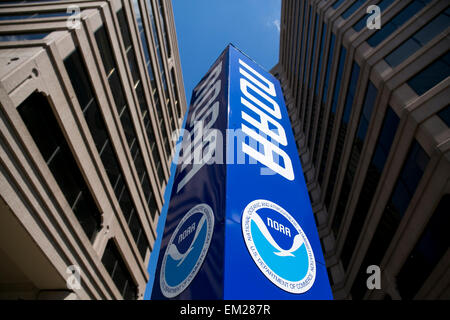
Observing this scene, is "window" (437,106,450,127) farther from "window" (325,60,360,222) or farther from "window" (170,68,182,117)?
"window" (170,68,182,117)

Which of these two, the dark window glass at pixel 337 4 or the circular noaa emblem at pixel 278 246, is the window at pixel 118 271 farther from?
the dark window glass at pixel 337 4

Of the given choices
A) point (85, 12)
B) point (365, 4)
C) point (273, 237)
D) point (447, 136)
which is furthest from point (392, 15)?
point (273, 237)

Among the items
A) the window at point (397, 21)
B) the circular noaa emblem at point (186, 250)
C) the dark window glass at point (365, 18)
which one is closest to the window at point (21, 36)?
the circular noaa emblem at point (186, 250)

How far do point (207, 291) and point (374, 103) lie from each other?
14.2m

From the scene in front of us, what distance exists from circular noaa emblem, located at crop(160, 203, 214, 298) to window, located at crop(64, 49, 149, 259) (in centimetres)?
846

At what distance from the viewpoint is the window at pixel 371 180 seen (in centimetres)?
1283

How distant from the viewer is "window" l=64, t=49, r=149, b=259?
10195mm

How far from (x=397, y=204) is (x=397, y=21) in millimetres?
9555

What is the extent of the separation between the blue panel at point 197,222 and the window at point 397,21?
40.8 feet

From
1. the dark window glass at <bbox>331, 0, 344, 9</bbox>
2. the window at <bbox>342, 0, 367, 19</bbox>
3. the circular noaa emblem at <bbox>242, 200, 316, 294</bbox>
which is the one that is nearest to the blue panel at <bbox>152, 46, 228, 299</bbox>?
the circular noaa emblem at <bbox>242, 200, 316, 294</bbox>

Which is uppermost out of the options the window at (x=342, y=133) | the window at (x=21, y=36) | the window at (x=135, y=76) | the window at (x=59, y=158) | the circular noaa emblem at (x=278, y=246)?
the window at (x=135, y=76)

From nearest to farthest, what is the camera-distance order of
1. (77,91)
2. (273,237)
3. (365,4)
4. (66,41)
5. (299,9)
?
(273,237)
(66,41)
(77,91)
(365,4)
(299,9)

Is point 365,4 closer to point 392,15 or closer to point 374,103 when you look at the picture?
point 392,15
